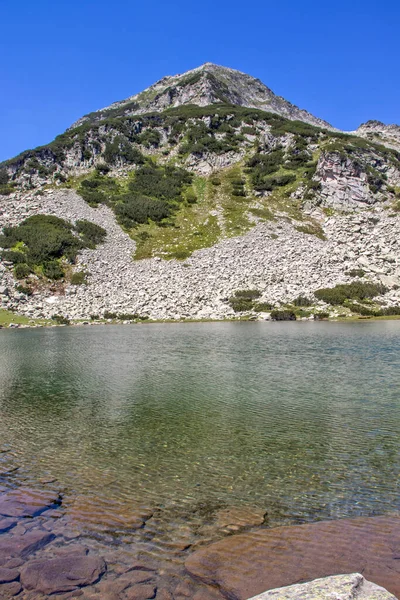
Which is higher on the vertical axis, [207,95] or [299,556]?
[207,95]

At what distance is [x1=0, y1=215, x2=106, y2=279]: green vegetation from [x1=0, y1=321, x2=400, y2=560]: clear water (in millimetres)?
44455

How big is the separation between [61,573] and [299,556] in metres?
3.48

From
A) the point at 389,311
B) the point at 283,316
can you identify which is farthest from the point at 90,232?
the point at 389,311

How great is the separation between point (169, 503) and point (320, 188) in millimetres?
96093

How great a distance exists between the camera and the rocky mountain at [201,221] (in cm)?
6359

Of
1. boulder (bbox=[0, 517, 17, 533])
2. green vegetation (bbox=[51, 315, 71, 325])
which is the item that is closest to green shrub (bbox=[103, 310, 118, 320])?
green vegetation (bbox=[51, 315, 71, 325])

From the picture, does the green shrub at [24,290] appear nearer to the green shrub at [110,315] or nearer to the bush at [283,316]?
the green shrub at [110,315]

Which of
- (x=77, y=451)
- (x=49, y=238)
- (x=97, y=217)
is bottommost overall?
(x=77, y=451)

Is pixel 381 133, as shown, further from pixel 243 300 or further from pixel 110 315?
pixel 110 315

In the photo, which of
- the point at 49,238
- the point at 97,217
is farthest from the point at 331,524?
the point at 97,217

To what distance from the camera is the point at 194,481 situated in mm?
9297

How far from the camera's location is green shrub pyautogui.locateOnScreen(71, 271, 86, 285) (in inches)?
2661

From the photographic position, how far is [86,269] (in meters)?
71.6

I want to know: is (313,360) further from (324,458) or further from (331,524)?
(331,524)
